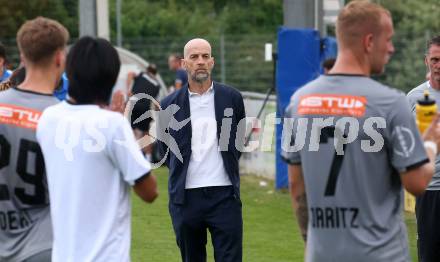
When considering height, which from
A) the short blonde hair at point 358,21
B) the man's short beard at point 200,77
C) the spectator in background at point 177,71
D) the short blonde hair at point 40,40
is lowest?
the spectator in background at point 177,71

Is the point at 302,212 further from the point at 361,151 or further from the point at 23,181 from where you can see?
the point at 23,181

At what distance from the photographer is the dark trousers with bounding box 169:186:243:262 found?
352 inches

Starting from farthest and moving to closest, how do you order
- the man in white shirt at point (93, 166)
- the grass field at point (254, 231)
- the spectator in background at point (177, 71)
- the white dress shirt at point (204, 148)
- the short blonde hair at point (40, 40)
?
1. the spectator in background at point (177, 71)
2. the grass field at point (254, 231)
3. the white dress shirt at point (204, 148)
4. the short blonde hair at point (40, 40)
5. the man in white shirt at point (93, 166)

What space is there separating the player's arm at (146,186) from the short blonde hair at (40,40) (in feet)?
3.33

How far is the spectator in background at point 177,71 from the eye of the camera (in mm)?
22425

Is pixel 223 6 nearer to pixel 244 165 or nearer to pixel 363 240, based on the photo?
pixel 244 165

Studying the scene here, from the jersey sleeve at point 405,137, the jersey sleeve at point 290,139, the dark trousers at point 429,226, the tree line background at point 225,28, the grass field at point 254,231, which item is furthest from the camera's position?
the tree line background at point 225,28

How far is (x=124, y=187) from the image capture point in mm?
5773

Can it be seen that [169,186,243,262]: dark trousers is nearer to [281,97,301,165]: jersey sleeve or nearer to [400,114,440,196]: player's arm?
[281,97,301,165]: jersey sleeve

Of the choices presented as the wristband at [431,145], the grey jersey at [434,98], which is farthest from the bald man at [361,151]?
the grey jersey at [434,98]

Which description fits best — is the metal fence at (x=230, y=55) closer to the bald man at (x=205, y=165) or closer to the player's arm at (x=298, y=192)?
the bald man at (x=205, y=165)

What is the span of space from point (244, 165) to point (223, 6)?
2000 centimetres

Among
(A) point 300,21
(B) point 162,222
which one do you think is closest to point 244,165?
(A) point 300,21

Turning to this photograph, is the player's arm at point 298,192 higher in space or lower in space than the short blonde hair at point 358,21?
lower
